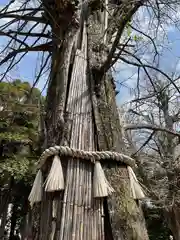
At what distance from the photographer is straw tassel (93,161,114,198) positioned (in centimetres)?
122

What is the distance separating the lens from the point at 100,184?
123cm

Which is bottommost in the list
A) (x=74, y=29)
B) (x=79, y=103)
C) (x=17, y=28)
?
(x=79, y=103)

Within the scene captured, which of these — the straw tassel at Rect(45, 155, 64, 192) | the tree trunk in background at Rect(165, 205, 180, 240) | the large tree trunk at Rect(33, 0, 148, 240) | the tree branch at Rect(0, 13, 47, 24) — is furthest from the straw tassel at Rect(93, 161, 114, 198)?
the tree trunk in background at Rect(165, 205, 180, 240)

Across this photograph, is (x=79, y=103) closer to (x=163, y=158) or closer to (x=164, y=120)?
(x=163, y=158)

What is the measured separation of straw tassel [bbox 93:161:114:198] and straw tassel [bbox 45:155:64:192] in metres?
0.13

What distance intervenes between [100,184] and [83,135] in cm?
25

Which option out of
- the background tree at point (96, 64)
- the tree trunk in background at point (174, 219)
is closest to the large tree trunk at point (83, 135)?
the background tree at point (96, 64)

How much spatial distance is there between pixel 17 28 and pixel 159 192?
515 cm

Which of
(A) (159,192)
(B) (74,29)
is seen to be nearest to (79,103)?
(B) (74,29)

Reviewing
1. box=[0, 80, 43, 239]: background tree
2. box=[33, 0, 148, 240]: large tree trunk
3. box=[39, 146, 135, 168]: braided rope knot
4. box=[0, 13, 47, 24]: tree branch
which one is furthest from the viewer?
box=[0, 80, 43, 239]: background tree

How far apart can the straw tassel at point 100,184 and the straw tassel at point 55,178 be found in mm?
131

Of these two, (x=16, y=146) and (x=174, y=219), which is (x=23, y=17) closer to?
(x=16, y=146)

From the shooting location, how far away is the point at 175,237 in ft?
24.0

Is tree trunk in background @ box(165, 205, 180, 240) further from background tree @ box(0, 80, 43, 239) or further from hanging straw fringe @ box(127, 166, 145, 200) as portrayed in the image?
hanging straw fringe @ box(127, 166, 145, 200)
